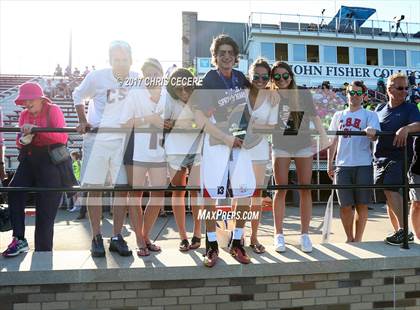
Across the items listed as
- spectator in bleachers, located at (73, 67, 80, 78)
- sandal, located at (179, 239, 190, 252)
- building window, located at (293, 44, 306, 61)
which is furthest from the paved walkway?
building window, located at (293, 44, 306, 61)

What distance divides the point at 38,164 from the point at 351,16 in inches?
1361

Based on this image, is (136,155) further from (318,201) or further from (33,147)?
(318,201)

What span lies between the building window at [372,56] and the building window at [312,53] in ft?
14.8

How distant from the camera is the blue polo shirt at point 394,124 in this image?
3676mm

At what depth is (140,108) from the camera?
3.21m

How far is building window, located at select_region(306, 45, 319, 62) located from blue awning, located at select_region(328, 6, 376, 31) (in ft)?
9.51

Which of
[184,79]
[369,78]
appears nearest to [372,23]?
[369,78]

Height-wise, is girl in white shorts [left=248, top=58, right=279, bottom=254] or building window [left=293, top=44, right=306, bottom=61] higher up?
building window [left=293, top=44, right=306, bottom=61]

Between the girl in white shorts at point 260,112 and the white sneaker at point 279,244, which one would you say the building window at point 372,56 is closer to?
the girl in white shorts at point 260,112

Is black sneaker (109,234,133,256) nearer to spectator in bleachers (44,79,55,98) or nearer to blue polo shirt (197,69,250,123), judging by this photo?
blue polo shirt (197,69,250,123)

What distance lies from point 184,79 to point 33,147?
4.45 ft

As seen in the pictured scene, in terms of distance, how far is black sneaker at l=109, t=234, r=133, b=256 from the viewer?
289cm

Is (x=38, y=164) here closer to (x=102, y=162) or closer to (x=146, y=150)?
(x=102, y=162)

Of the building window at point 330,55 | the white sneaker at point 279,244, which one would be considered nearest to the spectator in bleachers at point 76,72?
the building window at point 330,55
